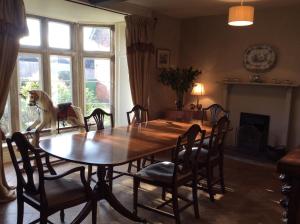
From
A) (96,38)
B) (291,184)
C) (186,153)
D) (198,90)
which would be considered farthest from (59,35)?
(291,184)

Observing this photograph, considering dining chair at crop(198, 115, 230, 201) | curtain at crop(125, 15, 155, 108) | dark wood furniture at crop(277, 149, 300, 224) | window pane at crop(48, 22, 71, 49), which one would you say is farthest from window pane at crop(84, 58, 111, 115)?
dark wood furniture at crop(277, 149, 300, 224)

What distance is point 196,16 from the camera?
17.9ft

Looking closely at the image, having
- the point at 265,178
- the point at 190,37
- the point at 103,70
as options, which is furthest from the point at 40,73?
the point at 265,178

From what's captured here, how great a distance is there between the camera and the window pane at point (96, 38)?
202 inches

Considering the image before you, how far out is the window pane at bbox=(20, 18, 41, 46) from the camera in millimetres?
4492

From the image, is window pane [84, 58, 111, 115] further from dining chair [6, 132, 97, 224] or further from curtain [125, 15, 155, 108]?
dining chair [6, 132, 97, 224]

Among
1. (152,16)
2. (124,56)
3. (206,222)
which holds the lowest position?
(206,222)

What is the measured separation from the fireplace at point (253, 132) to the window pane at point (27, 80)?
358cm

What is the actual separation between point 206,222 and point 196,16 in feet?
13.1

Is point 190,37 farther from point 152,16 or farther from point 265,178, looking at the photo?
point 265,178

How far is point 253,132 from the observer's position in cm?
498

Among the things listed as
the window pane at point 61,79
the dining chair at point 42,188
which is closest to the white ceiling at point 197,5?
the window pane at point 61,79

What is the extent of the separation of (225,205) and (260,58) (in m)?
2.82

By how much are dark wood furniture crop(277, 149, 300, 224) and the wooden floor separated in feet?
3.39
